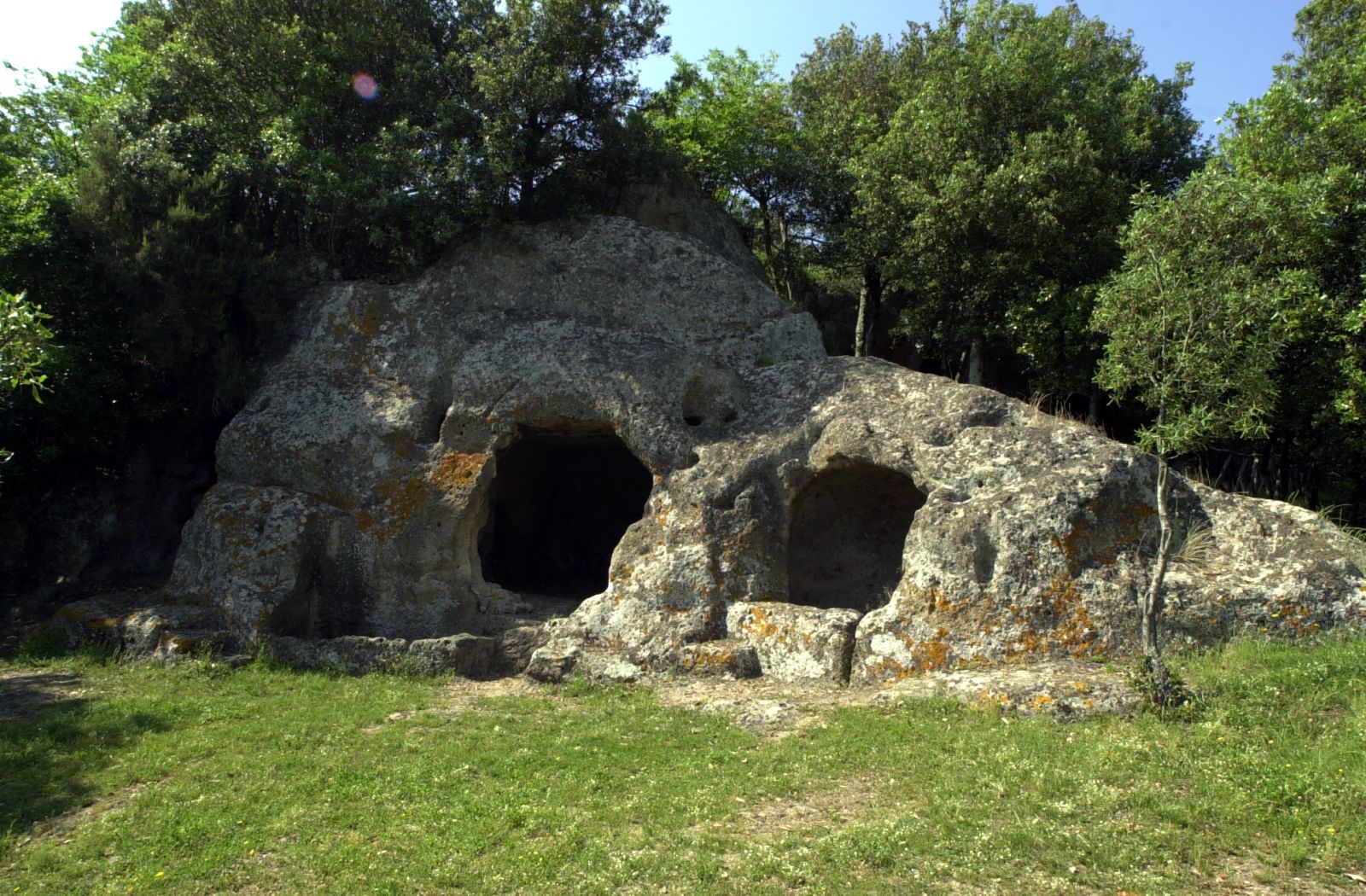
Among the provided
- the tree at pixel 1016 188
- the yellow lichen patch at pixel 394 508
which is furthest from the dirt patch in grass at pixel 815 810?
the tree at pixel 1016 188

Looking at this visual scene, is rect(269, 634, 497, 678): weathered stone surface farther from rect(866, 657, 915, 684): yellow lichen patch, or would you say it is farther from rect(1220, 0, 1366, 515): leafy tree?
rect(1220, 0, 1366, 515): leafy tree

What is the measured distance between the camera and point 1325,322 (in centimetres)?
1451

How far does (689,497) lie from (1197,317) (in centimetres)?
601

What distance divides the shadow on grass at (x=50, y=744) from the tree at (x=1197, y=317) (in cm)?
952

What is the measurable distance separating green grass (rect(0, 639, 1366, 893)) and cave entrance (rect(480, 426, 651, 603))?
23.9ft

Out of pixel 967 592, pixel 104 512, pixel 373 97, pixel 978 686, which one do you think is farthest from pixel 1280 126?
pixel 104 512

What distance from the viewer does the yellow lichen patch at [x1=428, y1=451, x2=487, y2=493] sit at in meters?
13.1

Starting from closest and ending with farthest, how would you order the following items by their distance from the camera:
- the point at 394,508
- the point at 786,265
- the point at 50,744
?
the point at 50,744 → the point at 394,508 → the point at 786,265

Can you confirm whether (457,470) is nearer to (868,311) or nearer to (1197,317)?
(1197,317)

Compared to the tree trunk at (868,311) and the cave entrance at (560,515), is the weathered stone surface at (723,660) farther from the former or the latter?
the tree trunk at (868,311)

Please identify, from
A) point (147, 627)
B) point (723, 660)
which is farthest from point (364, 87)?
point (723, 660)

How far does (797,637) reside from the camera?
35.1 ft

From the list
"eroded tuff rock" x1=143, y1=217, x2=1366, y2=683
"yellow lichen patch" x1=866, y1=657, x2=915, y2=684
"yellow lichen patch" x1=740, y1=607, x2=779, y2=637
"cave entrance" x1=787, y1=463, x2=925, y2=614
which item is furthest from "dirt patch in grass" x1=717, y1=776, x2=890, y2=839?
"cave entrance" x1=787, y1=463, x2=925, y2=614

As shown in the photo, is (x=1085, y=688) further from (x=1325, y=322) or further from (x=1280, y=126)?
(x=1280, y=126)
